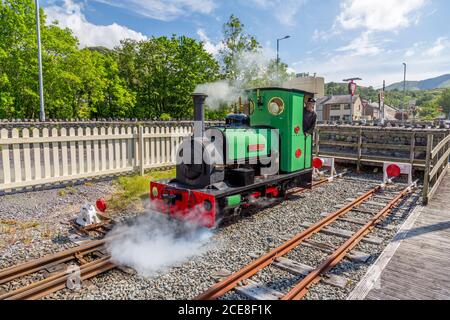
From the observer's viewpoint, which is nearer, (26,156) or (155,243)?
(155,243)

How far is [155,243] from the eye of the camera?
4.45 m

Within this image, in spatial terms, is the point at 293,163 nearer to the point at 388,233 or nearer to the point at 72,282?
the point at 388,233

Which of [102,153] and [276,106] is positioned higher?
[276,106]

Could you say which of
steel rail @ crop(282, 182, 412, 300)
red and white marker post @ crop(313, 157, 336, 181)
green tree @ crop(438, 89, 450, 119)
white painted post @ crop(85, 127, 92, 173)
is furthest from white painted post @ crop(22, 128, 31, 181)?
green tree @ crop(438, 89, 450, 119)

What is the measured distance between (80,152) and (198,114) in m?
4.02

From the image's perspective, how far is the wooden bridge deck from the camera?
10.6ft

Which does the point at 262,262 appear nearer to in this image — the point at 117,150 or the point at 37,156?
the point at 37,156

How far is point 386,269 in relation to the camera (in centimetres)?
375

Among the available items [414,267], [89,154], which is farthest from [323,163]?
[89,154]

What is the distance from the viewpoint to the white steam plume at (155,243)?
3832mm

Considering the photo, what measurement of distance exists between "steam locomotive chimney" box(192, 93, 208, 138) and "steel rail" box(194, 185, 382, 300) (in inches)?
86.3

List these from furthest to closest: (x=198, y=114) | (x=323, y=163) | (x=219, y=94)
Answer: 1. (x=323, y=163)
2. (x=219, y=94)
3. (x=198, y=114)

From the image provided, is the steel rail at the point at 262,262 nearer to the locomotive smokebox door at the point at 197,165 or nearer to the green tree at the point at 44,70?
the locomotive smokebox door at the point at 197,165

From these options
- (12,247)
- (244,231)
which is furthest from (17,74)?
(244,231)
